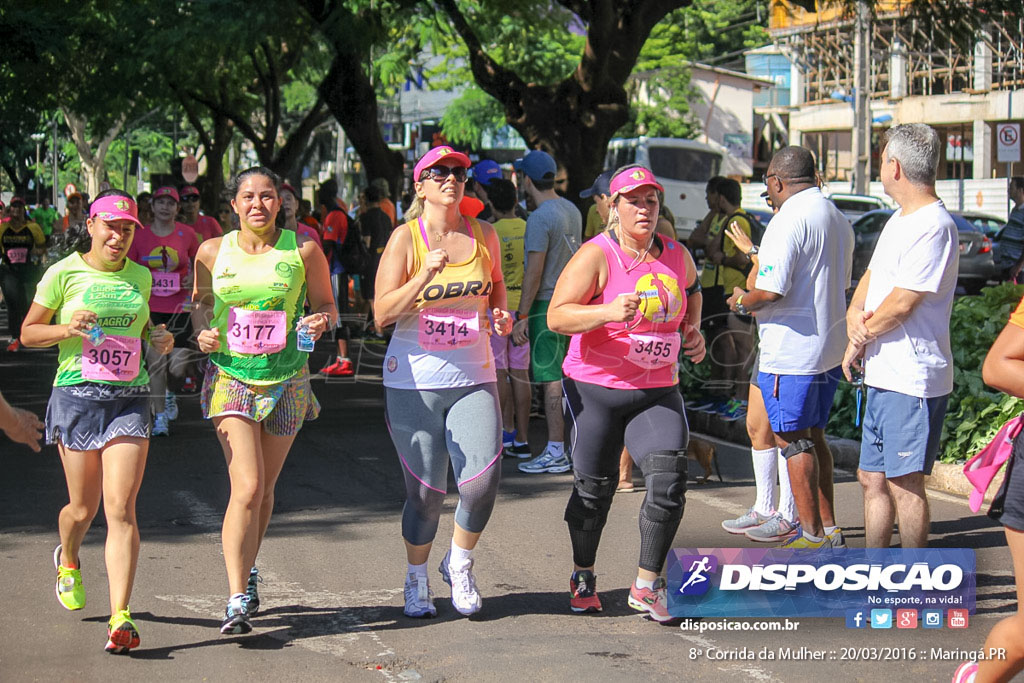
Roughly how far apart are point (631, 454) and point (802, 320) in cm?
128

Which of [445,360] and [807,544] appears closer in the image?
[445,360]

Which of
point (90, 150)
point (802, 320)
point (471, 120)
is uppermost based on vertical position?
point (471, 120)

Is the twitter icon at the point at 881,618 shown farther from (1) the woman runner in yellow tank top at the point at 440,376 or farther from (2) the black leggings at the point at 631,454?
(1) the woman runner in yellow tank top at the point at 440,376

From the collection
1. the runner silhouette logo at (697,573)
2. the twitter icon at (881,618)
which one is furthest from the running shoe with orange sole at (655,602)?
the twitter icon at (881,618)

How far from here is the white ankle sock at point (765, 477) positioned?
7059 millimetres

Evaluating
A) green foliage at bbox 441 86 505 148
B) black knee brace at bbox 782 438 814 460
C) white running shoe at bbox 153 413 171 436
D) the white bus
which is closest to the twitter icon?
black knee brace at bbox 782 438 814 460

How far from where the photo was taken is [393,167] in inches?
803

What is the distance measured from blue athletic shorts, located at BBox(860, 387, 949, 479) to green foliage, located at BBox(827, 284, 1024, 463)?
2.86 metres

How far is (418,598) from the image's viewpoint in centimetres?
570

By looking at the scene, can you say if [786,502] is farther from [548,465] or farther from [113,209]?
[113,209]

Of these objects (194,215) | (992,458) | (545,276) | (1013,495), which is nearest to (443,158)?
(992,458)

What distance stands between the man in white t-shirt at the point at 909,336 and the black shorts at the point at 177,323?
5975 millimetres

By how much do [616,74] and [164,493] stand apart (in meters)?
8.47

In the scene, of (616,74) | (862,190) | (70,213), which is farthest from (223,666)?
(862,190)
